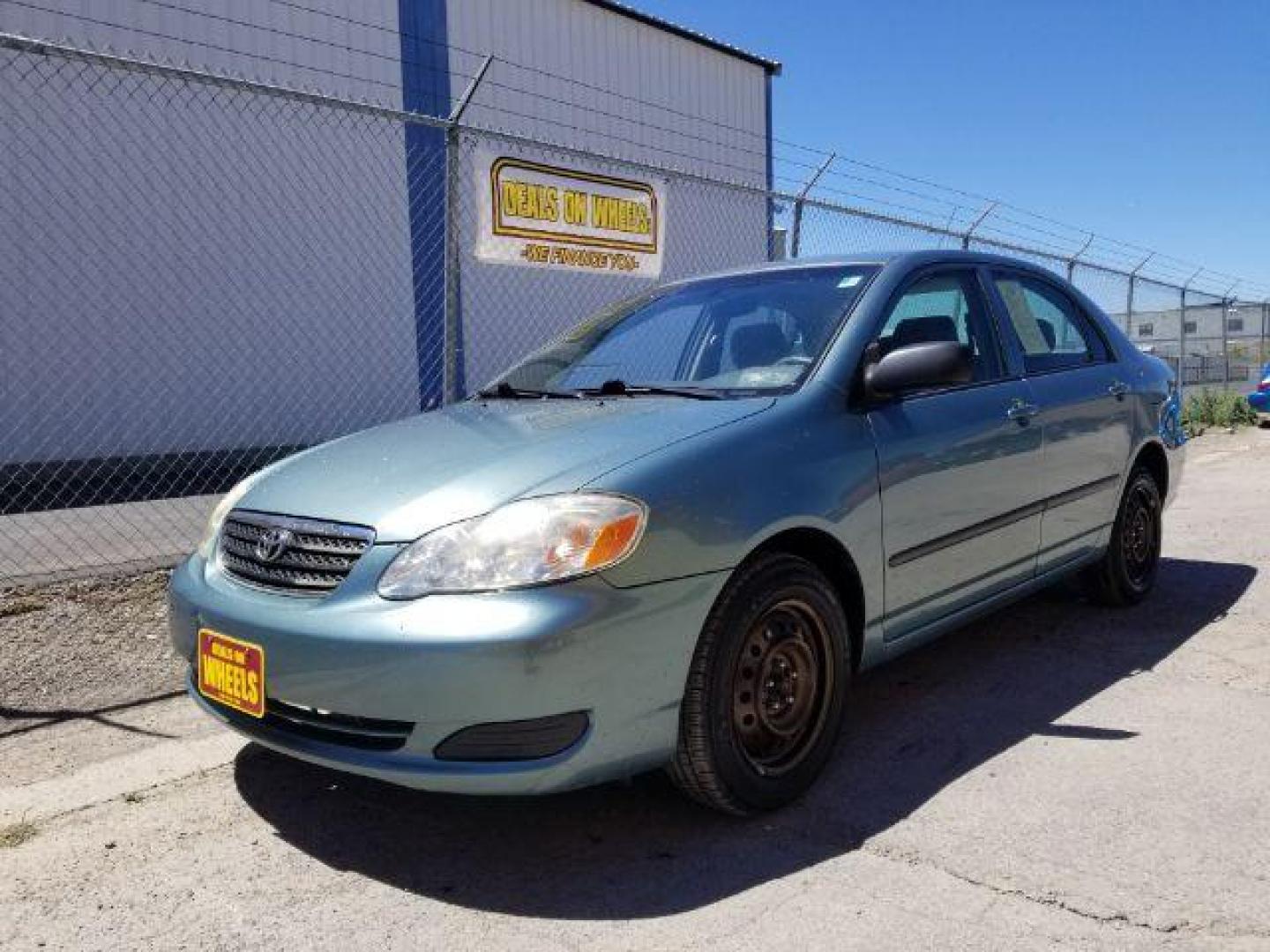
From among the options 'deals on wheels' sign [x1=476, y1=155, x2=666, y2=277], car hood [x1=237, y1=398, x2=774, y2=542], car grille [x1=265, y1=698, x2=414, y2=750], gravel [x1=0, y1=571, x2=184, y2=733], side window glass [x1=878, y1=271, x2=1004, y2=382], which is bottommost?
gravel [x1=0, y1=571, x2=184, y2=733]

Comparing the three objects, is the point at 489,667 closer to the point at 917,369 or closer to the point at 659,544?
the point at 659,544

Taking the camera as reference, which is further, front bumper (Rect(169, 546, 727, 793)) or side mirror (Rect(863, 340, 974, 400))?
side mirror (Rect(863, 340, 974, 400))

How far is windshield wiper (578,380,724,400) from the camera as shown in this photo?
303cm

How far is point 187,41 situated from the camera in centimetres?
912

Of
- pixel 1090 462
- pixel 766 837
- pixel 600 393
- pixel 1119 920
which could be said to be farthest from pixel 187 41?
pixel 1119 920

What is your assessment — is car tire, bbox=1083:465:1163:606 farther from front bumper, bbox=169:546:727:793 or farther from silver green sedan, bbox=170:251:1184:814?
front bumper, bbox=169:546:727:793

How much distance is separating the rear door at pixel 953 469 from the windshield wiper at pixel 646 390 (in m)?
0.50

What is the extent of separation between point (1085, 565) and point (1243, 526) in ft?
9.99

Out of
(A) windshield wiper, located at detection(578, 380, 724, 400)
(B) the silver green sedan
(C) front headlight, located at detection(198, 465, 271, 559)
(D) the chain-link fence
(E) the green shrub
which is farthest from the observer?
(E) the green shrub

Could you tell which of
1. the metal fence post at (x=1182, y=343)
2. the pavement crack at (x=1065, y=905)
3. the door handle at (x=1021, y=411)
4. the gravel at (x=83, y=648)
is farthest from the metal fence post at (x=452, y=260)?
the metal fence post at (x=1182, y=343)

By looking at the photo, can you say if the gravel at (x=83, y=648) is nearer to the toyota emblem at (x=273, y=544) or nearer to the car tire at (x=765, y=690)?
the toyota emblem at (x=273, y=544)

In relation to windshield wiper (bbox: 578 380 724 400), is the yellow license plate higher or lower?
lower

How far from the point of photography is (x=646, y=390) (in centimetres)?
319

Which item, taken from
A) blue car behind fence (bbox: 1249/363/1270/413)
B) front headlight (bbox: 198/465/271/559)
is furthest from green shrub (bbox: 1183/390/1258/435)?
front headlight (bbox: 198/465/271/559)
